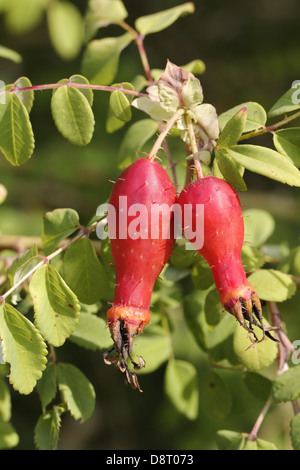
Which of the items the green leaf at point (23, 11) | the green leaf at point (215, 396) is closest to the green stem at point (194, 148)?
the green leaf at point (215, 396)

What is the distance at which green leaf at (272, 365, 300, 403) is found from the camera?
126 cm

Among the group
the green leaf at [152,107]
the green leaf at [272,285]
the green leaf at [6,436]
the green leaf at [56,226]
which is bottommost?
the green leaf at [6,436]

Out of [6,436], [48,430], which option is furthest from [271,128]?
[6,436]

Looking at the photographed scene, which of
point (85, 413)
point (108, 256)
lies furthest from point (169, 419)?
point (108, 256)

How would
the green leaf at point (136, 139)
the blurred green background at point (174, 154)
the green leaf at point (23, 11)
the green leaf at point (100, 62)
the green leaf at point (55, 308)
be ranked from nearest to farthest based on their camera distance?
the green leaf at point (55, 308) → the green leaf at point (136, 139) → the green leaf at point (100, 62) → the green leaf at point (23, 11) → the blurred green background at point (174, 154)

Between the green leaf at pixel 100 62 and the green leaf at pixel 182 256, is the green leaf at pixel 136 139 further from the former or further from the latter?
the green leaf at pixel 182 256

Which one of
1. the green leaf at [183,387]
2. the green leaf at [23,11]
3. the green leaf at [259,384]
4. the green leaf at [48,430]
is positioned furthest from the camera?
the green leaf at [23,11]

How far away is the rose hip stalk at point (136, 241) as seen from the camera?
105cm

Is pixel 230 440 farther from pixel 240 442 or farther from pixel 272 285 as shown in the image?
pixel 272 285

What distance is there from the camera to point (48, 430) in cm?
140

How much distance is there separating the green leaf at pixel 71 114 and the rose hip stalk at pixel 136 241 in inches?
9.9

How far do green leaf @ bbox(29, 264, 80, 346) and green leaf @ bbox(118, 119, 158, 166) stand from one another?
19.3 inches

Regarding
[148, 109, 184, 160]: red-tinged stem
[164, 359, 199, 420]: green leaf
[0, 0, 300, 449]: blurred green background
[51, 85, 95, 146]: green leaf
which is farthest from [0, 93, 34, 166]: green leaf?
[0, 0, 300, 449]: blurred green background
